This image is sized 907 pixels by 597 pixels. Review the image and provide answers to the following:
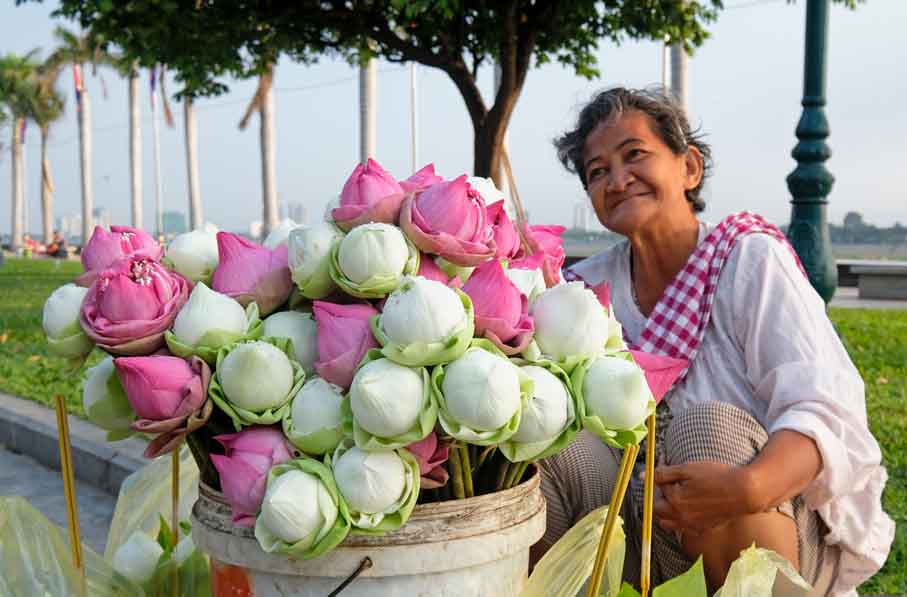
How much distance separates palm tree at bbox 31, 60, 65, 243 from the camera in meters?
43.6

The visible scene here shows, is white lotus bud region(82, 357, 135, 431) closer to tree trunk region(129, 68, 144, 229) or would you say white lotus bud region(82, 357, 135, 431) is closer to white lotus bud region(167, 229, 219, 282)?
white lotus bud region(167, 229, 219, 282)

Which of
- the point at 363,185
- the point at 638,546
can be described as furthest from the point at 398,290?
the point at 638,546

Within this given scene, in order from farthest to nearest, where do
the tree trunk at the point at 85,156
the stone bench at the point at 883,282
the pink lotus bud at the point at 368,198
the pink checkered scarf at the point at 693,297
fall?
the tree trunk at the point at 85,156, the stone bench at the point at 883,282, the pink checkered scarf at the point at 693,297, the pink lotus bud at the point at 368,198

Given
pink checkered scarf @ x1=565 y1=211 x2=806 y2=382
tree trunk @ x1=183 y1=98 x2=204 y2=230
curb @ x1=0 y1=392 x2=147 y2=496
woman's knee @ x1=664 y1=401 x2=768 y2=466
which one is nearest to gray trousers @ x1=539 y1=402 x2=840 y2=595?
woman's knee @ x1=664 y1=401 x2=768 y2=466

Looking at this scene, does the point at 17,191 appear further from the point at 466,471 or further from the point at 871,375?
the point at 466,471

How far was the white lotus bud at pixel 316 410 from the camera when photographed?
117 cm

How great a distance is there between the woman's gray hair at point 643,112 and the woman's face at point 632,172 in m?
0.02

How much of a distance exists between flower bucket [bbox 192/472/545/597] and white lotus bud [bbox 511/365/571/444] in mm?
115

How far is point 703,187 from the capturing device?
2445mm

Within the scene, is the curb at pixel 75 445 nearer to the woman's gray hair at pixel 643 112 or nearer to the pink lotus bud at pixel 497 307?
the woman's gray hair at pixel 643 112

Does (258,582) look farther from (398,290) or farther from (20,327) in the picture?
(20,327)

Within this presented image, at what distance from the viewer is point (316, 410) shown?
117 centimetres

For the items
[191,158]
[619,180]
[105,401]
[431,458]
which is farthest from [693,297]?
[191,158]

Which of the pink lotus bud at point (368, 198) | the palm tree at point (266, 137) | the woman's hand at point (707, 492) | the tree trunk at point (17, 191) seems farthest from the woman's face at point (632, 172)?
the tree trunk at point (17, 191)
